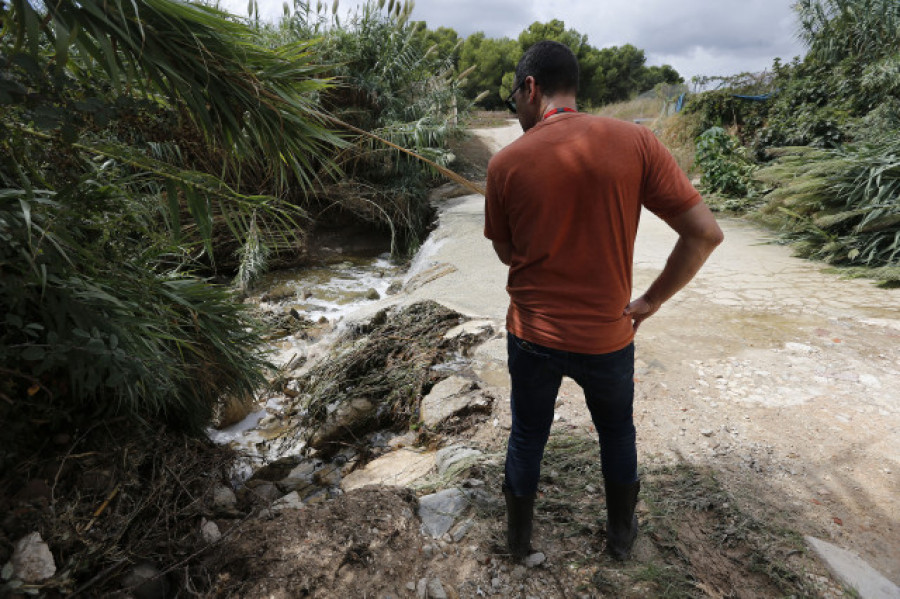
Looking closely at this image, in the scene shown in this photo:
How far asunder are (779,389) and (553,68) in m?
2.31

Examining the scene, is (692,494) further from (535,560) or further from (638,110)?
(638,110)

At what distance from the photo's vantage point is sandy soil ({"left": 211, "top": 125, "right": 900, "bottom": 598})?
1.57 metres

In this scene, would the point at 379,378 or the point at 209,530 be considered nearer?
the point at 209,530

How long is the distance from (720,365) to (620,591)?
75.3 inches

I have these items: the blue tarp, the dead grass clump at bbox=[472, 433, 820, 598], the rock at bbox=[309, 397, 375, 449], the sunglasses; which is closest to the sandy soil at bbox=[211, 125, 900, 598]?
the dead grass clump at bbox=[472, 433, 820, 598]

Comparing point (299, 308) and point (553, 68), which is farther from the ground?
point (553, 68)

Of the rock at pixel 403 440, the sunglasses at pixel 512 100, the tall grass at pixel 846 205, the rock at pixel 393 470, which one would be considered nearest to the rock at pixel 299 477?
the rock at pixel 393 470

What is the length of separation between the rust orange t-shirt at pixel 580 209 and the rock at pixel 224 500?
1687 millimetres

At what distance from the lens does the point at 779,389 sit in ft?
8.77

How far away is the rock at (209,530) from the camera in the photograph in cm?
194

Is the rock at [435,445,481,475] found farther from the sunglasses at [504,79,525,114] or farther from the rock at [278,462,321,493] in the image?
the sunglasses at [504,79,525,114]

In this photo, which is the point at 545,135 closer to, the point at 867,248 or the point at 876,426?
the point at 876,426

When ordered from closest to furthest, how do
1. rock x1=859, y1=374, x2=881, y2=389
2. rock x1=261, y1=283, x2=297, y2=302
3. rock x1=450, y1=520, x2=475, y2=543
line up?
1. rock x1=450, y1=520, x2=475, y2=543
2. rock x1=859, y1=374, x2=881, y2=389
3. rock x1=261, y1=283, x2=297, y2=302

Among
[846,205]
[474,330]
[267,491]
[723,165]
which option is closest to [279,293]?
[474,330]
